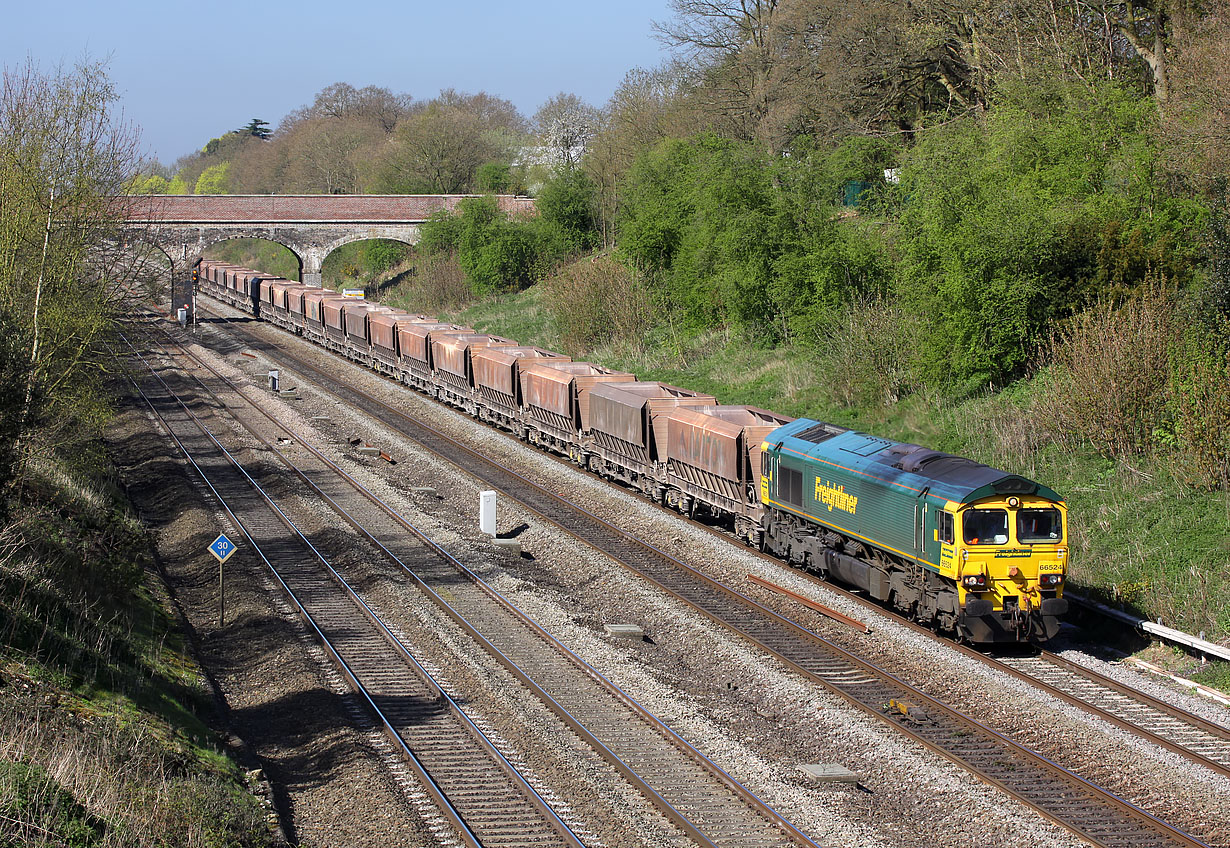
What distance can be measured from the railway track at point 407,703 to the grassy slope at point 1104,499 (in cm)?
1090

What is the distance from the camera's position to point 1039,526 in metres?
15.9

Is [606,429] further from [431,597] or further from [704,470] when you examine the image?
[431,597]

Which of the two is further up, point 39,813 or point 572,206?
point 572,206

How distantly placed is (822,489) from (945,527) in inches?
137

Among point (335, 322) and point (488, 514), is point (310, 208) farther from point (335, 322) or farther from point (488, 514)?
point (488, 514)

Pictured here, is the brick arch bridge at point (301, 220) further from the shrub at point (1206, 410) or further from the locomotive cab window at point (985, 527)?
the locomotive cab window at point (985, 527)

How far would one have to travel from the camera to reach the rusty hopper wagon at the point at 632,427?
2547 cm

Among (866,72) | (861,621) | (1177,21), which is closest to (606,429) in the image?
(861,621)

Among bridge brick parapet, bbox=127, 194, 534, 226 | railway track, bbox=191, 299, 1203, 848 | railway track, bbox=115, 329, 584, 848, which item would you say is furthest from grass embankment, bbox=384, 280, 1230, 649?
bridge brick parapet, bbox=127, 194, 534, 226

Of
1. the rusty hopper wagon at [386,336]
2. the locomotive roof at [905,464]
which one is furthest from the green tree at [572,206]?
the locomotive roof at [905,464]

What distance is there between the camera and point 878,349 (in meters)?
29.6

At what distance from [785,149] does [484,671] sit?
36.0 m

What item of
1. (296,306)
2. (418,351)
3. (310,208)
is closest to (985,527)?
(418,351)

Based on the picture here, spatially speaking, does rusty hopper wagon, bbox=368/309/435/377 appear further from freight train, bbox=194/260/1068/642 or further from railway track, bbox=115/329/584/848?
railway track, bbox=115/329/584/848
